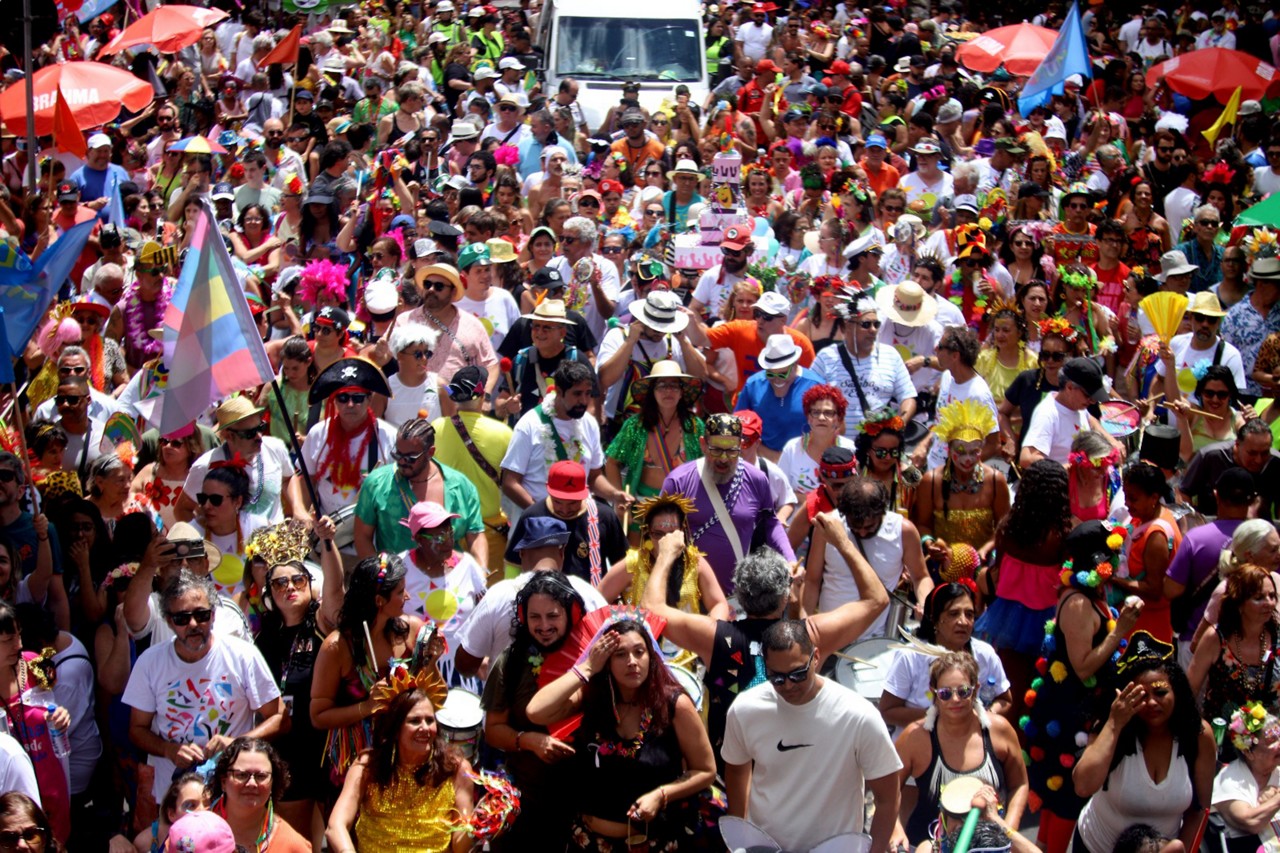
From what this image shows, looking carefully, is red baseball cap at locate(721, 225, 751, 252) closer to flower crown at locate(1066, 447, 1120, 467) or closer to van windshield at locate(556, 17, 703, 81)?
flower crown at locate(1066, 447, 1120, 467)

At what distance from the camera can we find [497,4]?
23.7 m

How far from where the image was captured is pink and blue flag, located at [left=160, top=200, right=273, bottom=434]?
677cm

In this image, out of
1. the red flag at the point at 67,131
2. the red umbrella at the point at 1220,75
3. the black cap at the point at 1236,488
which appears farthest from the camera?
the red umbrella at the point at 1220,75

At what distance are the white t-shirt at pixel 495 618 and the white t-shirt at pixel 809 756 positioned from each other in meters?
0.95

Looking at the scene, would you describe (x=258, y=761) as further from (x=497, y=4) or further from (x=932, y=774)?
(x=497, y=4)

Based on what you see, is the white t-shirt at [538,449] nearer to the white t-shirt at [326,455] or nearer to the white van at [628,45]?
the white t-shirt at [326,455]

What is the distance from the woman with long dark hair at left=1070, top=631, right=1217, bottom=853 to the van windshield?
12.2 m

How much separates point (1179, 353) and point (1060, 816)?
4.41 meters

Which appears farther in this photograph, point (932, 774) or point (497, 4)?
point (497, 4)

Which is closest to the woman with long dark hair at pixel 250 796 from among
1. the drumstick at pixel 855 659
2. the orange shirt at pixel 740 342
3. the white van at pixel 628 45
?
the drumstick at pixel 855 659

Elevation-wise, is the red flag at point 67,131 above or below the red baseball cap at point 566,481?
below

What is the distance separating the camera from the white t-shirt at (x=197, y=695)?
19.2 feet

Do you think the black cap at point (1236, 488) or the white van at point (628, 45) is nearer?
the black cap at point (1236, 488)

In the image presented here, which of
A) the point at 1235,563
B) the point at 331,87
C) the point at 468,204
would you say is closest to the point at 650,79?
the point at 331,87
